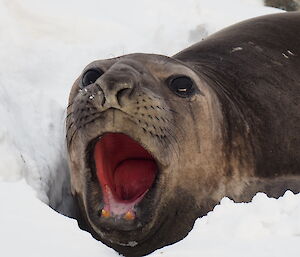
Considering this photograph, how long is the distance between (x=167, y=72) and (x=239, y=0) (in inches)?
182

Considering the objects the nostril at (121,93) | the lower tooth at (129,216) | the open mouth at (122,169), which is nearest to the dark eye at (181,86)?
the open mouth at (122,169)

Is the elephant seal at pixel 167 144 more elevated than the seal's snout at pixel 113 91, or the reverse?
the seal's snout at pixel 113 91

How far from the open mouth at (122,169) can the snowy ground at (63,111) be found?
327mm

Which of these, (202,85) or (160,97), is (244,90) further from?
(160,97)

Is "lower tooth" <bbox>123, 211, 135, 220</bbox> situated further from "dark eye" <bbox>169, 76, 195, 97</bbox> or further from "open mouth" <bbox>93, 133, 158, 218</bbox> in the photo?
"dark eye" <bbox>169, 76, 195, 97</bbox>

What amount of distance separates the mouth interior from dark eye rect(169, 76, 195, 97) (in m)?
0.34

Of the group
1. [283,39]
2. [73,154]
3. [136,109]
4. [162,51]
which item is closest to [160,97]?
[136,109]

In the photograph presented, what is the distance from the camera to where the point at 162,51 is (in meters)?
7.21

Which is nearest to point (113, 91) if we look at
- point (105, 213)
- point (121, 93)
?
point (121, 93)

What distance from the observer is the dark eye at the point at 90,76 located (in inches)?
170

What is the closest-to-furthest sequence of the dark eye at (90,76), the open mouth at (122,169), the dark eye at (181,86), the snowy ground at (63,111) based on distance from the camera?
the snowy ground at (63,111)
the open mouth at (122,169)
the dark eye at (90,76)
the dark eye at (181,86)

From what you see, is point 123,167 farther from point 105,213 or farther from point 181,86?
point 181,86

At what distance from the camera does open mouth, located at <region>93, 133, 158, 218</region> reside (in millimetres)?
4148

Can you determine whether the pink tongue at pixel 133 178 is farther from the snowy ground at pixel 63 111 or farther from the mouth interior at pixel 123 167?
the snowy ground at pixel 63 111
